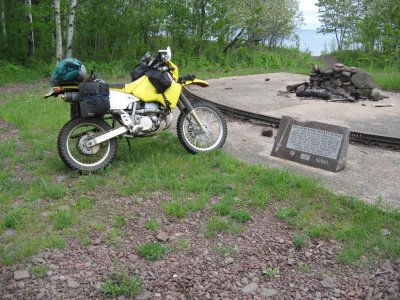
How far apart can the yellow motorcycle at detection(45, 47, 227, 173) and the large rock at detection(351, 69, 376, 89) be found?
184 inches

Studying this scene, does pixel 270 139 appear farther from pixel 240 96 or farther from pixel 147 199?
pixel 240 96

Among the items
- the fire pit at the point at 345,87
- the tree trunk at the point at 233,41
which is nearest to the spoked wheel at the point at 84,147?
the fire pit at the point at 345,87

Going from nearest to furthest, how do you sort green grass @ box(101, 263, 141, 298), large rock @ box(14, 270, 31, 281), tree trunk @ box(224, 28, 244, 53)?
green grass @ box(101, 263, 141, 298) → large rock @ box(14, 270, 31, 281) → tree trunk @ box(224, 28, 244, 53)

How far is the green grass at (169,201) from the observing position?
12.0 feet

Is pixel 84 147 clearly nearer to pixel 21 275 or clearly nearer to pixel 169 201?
pixel 169 201

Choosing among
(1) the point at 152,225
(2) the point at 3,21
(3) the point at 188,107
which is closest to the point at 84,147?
(3) the point at 188,107

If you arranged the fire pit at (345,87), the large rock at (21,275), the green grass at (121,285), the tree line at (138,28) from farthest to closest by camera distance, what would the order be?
the tree line at (138,28) → the fire pit at (345,87) → the large rock at (21,275) → the green grass at (121,285)

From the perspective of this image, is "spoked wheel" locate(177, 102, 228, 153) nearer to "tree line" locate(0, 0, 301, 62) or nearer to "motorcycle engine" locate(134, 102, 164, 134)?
"motorcycle engine" locate(134, 102, 164, 134)

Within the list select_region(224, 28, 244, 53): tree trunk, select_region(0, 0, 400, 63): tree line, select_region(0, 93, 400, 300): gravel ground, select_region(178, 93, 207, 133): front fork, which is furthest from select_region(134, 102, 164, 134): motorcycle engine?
select_region(224, 28, 244, 53): tree trunk

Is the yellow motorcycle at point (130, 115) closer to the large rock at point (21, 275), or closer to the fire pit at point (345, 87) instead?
the large rock at point (21, 275)

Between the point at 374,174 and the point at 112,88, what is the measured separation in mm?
3049

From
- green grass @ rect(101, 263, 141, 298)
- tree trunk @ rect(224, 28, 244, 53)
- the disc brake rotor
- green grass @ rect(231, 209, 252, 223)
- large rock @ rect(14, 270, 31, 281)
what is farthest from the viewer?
tree trunk @ rect(224, 28, 244, 53)

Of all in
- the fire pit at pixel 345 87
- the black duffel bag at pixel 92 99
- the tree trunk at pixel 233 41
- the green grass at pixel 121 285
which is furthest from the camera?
the tree trunk at pixel 233 41

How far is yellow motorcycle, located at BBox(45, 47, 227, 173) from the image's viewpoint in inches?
187
